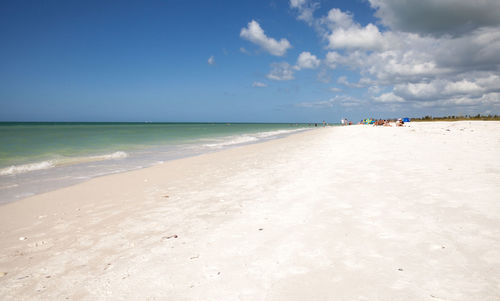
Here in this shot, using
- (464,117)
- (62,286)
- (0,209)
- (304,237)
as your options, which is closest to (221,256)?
(304,237)

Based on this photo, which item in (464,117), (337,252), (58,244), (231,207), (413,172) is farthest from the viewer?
(464,117)

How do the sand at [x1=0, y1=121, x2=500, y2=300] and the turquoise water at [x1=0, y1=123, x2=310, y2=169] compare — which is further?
the turquoise water at [x1=0, y1=123, x2=310, y2=169]

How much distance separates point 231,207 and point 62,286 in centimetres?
260

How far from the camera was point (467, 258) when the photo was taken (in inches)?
98.4

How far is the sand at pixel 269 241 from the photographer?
2.28m

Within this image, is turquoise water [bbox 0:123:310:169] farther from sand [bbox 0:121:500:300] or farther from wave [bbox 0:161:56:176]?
sand [bbox 0:121:500:300]

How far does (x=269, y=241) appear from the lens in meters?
3.14

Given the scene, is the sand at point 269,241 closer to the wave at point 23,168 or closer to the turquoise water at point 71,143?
the wave at point 23,168

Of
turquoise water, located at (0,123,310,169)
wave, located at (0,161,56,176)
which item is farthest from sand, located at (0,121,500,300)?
turquoise water, located at (0,123,310,169)

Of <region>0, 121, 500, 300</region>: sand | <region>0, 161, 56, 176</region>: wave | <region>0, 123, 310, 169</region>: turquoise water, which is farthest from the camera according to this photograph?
<region>0, 123, 310, 169</region>: turquoise water

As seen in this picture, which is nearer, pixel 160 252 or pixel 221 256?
pixel 221 256

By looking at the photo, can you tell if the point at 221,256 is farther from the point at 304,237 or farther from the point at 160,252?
the point at 304,237

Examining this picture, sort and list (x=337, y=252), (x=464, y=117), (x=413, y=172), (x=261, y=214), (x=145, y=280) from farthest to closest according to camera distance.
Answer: (x=464, y=117) < (x=413, y=172) < (x=261, y=214) < (x=337, y=252) < (x=145, y=280)

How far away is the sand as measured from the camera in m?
2.28
